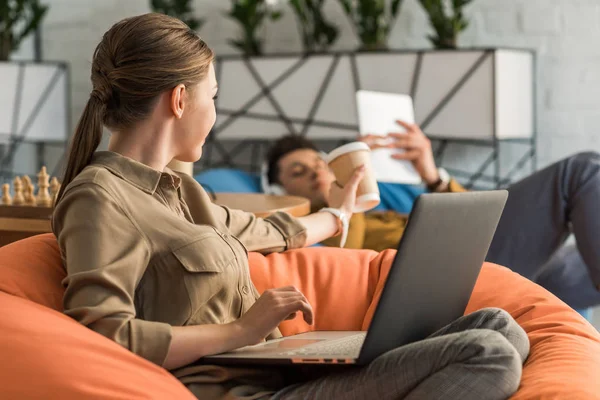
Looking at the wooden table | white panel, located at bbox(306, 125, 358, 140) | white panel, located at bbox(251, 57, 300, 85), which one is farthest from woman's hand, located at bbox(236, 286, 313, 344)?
white panel, located at bbox(251, 57, 300, 85)

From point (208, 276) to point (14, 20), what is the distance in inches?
129

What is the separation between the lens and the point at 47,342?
1.32m

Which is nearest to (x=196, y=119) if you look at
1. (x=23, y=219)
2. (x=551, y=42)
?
(x=23, y=219)

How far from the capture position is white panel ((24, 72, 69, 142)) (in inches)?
172

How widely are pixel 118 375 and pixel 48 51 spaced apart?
3.88m

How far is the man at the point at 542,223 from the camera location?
9.14 feet

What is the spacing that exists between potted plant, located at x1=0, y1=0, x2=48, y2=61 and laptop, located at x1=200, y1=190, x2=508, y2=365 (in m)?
3.22

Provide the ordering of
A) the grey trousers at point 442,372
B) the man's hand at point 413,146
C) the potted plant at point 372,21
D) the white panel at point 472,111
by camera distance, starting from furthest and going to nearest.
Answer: the potted plant at point 372,21, the white panel at point 472,111, the man's hand at point 413,146, the grey trousers at point 442,372

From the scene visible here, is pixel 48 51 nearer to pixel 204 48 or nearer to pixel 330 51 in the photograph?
pixel 330 51

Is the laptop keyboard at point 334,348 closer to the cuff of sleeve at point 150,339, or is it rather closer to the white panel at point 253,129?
the cuff of sleeve at point 150,339

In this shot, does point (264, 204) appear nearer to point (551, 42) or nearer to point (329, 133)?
point (329, 133)

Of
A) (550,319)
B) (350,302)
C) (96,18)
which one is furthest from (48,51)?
(550,319)

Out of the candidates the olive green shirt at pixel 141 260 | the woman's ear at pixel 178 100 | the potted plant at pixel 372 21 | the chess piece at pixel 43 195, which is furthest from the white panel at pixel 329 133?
the woman's ear at pixel 178 100

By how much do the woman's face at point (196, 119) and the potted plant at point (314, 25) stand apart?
2617 mm
